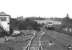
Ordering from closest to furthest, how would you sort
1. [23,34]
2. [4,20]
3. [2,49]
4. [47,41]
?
[2,49] → [4,20] → [23,34] → [47,41]

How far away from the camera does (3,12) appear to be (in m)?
4.51

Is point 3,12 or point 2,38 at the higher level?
point 3,12

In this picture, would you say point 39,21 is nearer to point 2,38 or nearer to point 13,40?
A: point 13,40

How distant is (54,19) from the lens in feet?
15.9

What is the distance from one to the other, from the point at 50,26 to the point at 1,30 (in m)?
1.77

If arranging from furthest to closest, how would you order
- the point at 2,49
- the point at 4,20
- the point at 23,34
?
the point at 23,34, the point at 4,20, the point at 2,49

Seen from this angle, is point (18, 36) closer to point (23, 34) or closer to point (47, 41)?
point (23, 34)

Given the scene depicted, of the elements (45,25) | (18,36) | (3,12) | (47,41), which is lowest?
(47,41)

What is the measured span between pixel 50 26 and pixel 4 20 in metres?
1.67

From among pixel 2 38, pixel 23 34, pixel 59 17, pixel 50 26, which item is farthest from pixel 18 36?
pixel 59 17

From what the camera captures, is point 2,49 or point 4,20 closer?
point 2,49

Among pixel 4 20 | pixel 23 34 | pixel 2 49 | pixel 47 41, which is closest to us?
pixel 2 49

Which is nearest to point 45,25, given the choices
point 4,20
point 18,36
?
point 18,36

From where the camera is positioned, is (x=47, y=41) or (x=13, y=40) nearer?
(x=13, y=40)
